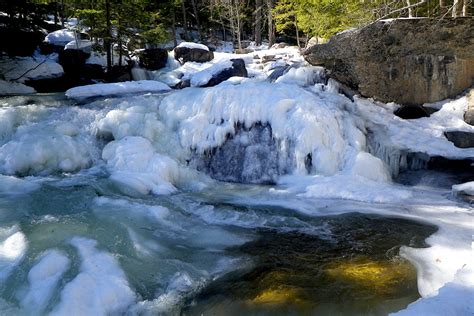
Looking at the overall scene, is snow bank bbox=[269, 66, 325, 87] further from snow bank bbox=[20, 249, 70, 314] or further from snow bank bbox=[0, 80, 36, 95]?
snow bank bbox=[0, 80, 36, 95]

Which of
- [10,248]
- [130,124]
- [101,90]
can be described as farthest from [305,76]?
[10,248]

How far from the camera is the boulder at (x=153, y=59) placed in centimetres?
1822

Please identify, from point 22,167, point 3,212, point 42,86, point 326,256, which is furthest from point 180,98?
point 42,86

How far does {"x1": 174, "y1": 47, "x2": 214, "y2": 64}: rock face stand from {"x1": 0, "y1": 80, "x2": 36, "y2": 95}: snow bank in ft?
23.4

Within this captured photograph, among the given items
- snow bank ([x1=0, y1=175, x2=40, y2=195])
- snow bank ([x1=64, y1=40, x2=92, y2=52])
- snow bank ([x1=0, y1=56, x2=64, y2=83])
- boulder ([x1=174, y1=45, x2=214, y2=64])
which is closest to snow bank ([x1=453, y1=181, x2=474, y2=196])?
snow bank ([x1=0, y1=175, x2=40, y2=195])

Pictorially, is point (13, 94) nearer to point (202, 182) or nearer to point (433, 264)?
point (202, 182)

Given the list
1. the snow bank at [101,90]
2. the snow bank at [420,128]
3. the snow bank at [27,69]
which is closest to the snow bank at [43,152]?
the snow bank at [101,90]

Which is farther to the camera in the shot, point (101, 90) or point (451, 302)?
point (101, 90)

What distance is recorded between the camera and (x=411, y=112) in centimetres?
912

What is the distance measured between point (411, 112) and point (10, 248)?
807 centimetres

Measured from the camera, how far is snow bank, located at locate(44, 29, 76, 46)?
18016 millimetres

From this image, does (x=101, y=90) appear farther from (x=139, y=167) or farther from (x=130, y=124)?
(x=139, y=167)

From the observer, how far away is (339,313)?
356cm

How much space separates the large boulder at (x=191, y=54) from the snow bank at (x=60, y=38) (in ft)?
15.5
